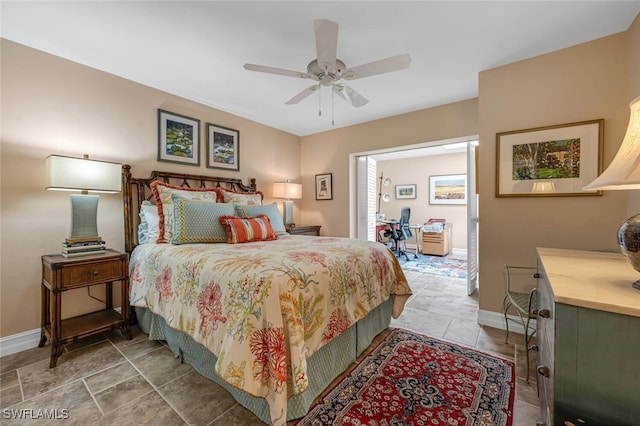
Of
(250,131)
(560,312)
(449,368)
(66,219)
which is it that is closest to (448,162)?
(250,131)

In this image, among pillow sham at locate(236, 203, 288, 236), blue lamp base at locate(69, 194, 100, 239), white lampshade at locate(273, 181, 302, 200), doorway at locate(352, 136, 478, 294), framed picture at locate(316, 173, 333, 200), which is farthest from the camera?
framed picture at locate(316, 173, 333, 200)

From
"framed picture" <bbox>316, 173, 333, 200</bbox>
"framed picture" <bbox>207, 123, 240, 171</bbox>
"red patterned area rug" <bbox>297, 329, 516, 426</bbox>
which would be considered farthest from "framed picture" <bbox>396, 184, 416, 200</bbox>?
"red patterned area rug" <bbox>297, 329, 516, 426</bbox>

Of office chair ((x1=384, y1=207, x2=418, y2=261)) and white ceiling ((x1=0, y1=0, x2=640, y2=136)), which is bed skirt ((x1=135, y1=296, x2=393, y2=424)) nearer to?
white ceiling ((x1=0, y1=0, x2=640, y2=136))

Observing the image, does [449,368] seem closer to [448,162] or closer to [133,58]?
[133,58]

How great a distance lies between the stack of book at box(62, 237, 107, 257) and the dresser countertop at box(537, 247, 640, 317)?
309 centimetres

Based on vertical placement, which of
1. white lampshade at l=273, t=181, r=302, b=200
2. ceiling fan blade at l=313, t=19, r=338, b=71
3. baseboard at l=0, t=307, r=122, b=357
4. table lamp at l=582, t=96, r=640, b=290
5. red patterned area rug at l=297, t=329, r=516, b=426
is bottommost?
red patterned area rug at l=297, t=329, r=516, b=426

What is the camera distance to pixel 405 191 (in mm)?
7172

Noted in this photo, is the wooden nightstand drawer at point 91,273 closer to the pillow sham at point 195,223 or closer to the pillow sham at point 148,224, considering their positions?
the pillow sham at point 148,224

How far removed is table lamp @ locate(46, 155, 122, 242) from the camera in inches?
79.4

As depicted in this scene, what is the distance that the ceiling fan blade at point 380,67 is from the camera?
181 centimetres

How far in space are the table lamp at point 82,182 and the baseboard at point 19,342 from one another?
0.88 meters

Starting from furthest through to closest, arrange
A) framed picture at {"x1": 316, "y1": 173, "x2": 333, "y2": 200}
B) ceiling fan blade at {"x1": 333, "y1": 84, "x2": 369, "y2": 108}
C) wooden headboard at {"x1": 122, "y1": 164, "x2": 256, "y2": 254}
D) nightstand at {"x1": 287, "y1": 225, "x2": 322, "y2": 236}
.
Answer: framed picture at {"x1": 316, "y1": 173, "x2": 333, "y2": 200} < nightstand at {"x1": 287, "y1": 225, "x2": 322, "y2": 236} < wooden headboard at {"x1": 122, "y1": 164, "x2": 256, "y2": 254} < ceiling fan blade at {"x1": 333, "y1": 84, "x2": 369, "y2": 108}

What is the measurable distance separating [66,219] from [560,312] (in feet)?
11.4

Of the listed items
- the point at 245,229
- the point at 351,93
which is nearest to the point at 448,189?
the point at 351,93
